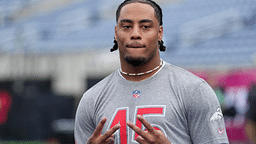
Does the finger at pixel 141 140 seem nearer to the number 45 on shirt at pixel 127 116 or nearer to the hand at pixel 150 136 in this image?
the hand at pixel 150 136

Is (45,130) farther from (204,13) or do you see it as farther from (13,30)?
(204,13)

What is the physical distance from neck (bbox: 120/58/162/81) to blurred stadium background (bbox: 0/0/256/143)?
20.0 ft

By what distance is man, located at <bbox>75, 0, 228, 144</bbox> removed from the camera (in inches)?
76.7

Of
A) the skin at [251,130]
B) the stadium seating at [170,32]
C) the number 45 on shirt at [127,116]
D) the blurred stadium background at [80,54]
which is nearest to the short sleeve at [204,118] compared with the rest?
the number 45 on shirt at [127,116]

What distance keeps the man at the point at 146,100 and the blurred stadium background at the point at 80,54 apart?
20.1 feet

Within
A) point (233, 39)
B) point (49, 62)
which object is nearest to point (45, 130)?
point (49, 62)

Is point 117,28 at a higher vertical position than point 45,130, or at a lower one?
higher

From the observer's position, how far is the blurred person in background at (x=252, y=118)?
8.00m

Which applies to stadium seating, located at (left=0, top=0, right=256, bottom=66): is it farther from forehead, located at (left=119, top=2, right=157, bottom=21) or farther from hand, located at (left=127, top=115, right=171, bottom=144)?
hand, located at (left=127, top=115, right=171, bottom=144)

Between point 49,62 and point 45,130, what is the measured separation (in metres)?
3.42

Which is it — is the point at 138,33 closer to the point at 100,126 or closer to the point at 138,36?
the point at 138,36

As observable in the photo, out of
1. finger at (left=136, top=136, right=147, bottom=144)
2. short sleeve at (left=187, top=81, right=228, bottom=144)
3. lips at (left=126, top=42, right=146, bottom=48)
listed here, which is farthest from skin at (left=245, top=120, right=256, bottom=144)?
finger at (left=136, top=136, right=147, bottom=144)

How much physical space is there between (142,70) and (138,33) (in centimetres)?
26

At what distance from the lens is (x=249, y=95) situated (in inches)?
323
